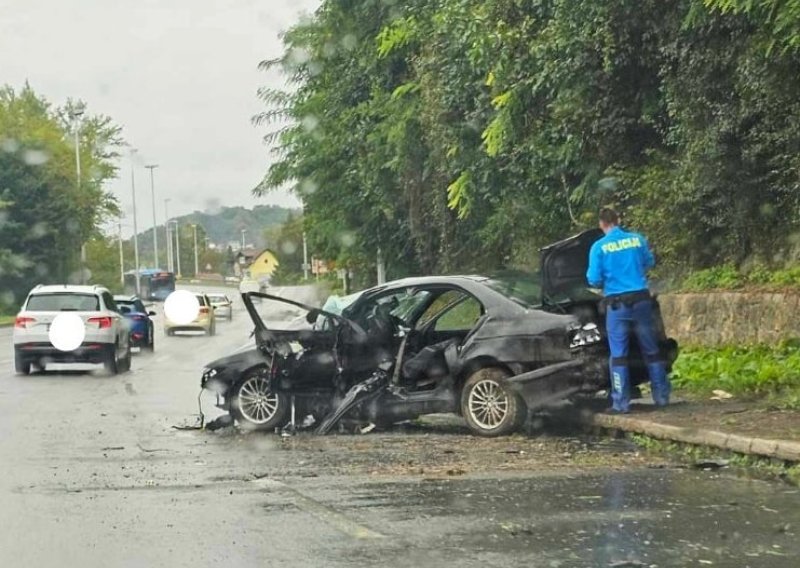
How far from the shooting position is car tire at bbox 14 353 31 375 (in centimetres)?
2372

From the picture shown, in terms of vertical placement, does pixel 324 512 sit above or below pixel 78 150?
below

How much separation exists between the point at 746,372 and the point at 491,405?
3.61 m

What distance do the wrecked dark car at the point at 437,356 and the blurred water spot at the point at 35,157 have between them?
68598mm

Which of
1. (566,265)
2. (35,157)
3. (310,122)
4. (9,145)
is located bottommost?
(566,265)

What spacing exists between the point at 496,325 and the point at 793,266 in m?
6.37

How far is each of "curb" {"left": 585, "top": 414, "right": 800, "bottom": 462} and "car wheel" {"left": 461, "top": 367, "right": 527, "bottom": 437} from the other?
809mm

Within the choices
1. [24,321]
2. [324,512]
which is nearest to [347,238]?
[24,321]

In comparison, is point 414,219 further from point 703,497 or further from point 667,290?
point 703,497

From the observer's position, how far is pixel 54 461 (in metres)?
11.1

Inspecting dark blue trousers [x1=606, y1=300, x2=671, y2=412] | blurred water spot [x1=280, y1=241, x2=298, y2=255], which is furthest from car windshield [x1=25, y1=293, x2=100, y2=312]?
blurred water spot [x1=280, y1=241, x2=298, y2=255]

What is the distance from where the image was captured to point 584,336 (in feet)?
38.5

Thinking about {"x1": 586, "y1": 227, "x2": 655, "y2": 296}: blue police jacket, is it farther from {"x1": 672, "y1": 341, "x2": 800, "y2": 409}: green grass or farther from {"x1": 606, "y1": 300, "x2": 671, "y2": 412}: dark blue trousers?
{"x1": 672, "y1": 341, "x2": 800, "y2": 409}: green grass

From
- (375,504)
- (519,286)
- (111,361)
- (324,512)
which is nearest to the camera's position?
(324,512)

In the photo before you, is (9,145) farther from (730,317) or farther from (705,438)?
(705,438)
